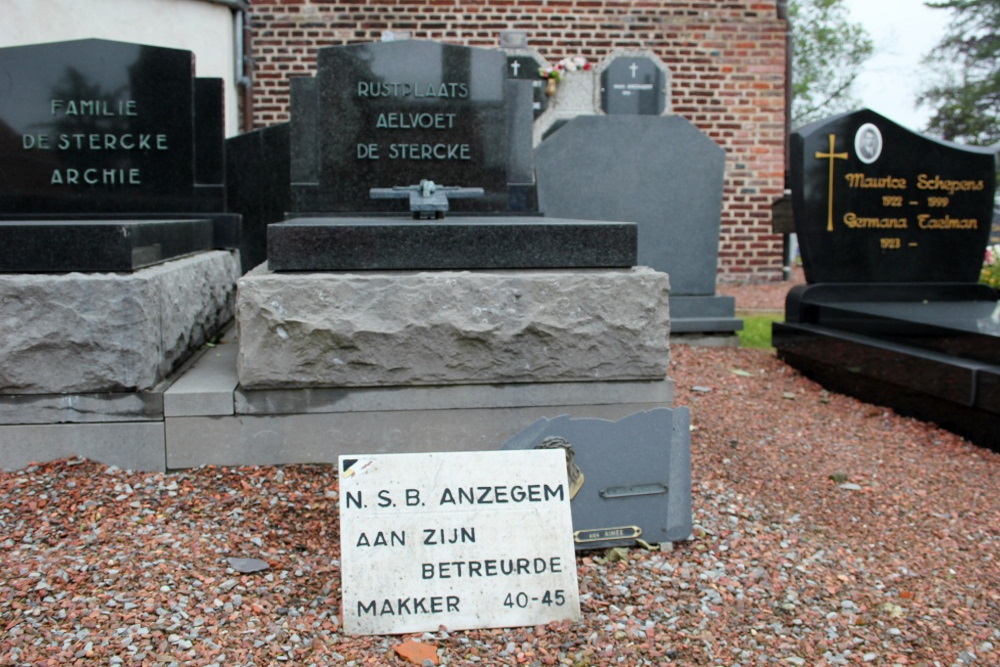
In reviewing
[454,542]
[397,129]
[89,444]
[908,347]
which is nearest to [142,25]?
[397,129]

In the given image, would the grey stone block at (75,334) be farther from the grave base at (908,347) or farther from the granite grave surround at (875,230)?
the granite grave surround at (875,230)

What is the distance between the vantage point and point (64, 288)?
10.3 feet

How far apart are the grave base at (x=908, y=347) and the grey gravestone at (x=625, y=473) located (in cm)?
218

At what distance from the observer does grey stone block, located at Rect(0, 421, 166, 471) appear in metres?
3.15

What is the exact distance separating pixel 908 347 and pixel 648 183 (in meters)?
2.38

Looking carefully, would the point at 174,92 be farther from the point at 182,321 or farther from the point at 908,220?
the point at 908,220

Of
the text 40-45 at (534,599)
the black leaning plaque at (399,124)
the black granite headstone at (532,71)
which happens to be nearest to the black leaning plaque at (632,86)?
the black granite headstone at (532,71)

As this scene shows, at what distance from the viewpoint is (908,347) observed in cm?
504

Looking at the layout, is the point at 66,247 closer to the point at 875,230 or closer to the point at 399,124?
the point at 399,124

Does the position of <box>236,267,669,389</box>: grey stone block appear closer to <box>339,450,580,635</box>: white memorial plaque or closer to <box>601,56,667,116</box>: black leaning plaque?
<box>339,450,580,635</box>: white memorial plaque

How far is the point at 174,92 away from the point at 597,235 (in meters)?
2.26

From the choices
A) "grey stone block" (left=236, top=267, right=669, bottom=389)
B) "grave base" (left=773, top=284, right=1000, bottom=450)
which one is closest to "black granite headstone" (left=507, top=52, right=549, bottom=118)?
"grave base" (left=773, top=284, right=1000, bottom=450)

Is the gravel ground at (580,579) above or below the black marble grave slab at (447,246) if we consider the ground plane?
below

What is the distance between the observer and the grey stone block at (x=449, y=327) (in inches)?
125
